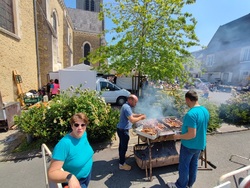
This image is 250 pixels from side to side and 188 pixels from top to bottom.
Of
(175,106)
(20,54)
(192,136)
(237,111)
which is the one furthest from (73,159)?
(20,54)

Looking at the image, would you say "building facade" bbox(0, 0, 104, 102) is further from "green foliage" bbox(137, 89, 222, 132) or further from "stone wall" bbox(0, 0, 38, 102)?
"green foliage" bbox(137, 89, 222, 132)

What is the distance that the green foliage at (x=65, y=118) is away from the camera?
4.08m

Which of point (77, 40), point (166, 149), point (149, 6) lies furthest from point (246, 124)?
point (77, 40)

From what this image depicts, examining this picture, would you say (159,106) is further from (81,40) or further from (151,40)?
(81,40)

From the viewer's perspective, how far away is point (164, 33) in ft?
18.4

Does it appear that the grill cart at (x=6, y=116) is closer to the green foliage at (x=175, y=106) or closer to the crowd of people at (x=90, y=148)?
the crowd of people at (x=90, y=148)

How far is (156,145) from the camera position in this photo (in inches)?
145

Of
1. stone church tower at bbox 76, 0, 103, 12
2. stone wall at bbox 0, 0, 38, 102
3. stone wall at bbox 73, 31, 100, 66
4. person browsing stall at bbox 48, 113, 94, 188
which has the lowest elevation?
person browsing stall at bbox 48, 113, 94, 188

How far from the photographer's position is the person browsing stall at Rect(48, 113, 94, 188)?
1495 mm

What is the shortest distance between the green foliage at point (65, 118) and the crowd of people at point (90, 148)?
4.19 ft

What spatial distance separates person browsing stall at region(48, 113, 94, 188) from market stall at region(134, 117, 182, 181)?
1450 millimetres

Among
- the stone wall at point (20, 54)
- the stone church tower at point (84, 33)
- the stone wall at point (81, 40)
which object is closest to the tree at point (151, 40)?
the stone wall at point (20, 54)

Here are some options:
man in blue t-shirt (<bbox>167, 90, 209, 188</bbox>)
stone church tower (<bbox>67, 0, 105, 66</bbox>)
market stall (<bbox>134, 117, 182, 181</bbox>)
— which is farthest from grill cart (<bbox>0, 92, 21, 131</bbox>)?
stone church tower (<bbox>67, 0, 105, 66</bbox>)

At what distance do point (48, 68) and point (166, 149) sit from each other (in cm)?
1474
